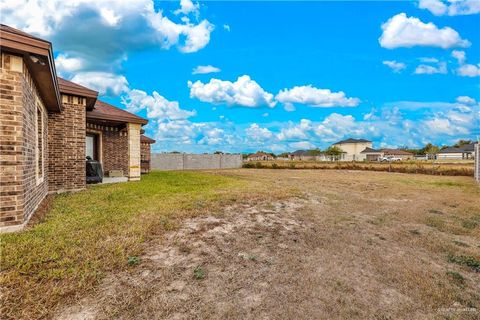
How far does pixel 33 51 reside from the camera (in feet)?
13.0

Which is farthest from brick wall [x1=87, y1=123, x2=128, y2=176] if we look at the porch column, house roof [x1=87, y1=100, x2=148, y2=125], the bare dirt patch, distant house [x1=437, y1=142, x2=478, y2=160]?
distant house [x1=437, y1=142, x2=478, y2=160]

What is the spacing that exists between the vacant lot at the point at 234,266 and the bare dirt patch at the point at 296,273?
13 millimetres

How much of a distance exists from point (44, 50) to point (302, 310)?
4.86 metres

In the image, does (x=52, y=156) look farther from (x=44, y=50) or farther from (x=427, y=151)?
(x=427, y=151)

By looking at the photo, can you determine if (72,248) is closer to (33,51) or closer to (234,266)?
(234,266)

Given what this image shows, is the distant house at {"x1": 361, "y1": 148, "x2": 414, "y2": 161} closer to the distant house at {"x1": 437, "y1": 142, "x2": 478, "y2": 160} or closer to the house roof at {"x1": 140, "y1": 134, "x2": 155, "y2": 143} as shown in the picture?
the distant house at {"x1": 437, "y1": 142, "x2": 478, "y2": 160}

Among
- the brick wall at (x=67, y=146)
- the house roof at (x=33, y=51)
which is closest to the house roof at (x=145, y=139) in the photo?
the brick wall at (x=67, y=146)

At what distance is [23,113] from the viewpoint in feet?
13.8

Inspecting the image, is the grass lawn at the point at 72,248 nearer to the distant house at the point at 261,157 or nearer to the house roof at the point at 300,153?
the distant house at the point at 261,157

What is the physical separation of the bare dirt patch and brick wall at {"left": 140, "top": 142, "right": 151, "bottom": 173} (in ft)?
44.4

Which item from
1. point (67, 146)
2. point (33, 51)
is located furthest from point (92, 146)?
point (33, 51)

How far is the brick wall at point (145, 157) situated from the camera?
17.7 meters

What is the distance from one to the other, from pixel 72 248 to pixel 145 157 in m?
15.8

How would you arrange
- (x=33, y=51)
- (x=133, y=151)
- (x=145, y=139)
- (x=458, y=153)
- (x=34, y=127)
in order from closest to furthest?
(x=33, y=51) < (x=34, y=127) < (x=133, y=151) < (x=145, y=139) < (x=458, y=153)
